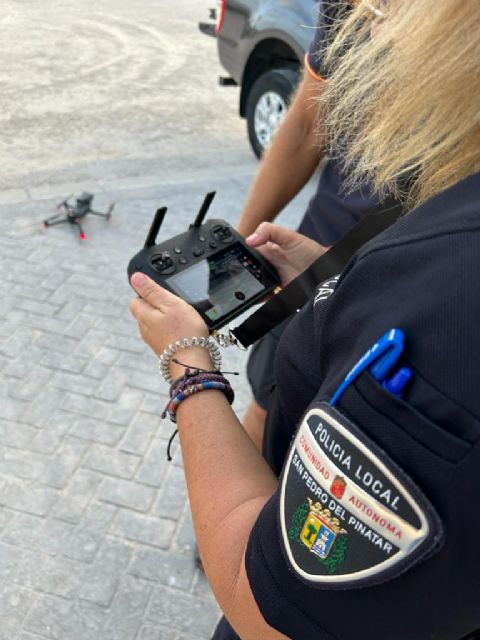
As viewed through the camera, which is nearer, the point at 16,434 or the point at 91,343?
the point at 16,434

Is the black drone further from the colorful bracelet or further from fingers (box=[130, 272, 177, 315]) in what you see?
the colorful bracelet

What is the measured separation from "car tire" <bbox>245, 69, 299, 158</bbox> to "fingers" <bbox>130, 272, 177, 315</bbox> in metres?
3.56

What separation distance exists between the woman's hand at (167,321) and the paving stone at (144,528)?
A: 135 centimetres

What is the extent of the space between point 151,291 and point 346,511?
64 cm

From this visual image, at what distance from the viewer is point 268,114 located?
491 centimetres

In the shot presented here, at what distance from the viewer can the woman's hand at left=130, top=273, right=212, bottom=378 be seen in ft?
3.25

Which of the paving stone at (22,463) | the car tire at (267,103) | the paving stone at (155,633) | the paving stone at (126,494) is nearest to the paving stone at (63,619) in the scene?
the paving stone at (155,633)

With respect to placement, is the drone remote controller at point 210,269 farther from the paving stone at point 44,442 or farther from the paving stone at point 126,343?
the paving stone at point 126,343

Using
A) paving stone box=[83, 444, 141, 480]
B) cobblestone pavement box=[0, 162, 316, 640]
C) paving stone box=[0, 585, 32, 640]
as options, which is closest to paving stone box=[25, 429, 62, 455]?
cobblestone pavement box=[0, 162, 316, 640]

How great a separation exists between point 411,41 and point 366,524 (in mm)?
500

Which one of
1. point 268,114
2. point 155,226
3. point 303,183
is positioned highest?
point 155,226

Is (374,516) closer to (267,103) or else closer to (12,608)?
(12,608)

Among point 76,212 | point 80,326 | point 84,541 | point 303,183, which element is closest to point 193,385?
point 303,183

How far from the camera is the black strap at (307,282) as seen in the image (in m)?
1.21
